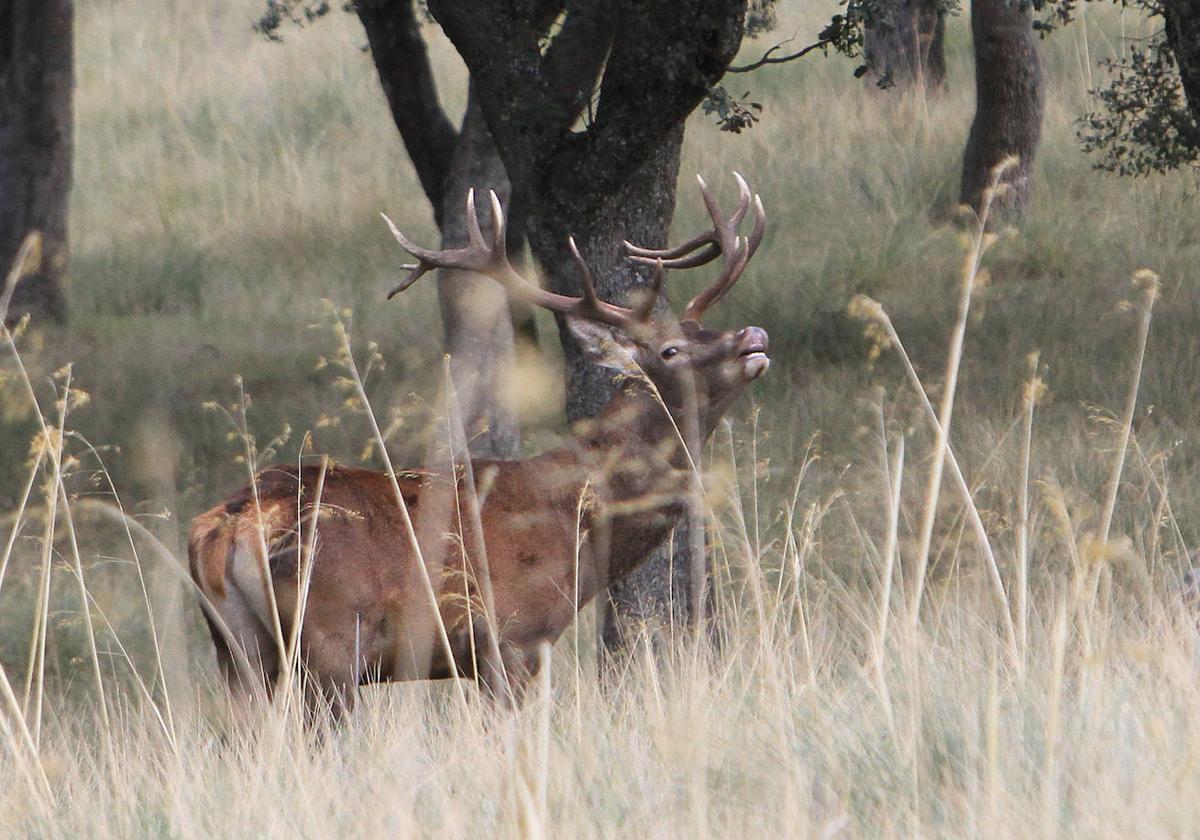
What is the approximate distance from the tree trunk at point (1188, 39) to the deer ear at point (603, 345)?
2335 millimetres

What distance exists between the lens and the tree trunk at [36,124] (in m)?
12.4

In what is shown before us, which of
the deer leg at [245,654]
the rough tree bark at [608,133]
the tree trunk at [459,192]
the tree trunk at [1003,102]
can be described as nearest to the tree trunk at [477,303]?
the tree trunk at [459,192]

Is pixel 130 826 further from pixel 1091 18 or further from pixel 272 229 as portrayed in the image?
pixel 1091 18

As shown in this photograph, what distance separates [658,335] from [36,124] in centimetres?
846

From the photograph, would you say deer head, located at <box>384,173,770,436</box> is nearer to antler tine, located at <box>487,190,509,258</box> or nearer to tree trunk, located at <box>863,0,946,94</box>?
antler tine, located at <box>487,190,509,258</box>

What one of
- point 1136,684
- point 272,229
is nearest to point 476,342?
point 1136,684

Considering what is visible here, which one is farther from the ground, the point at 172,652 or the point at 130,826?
the point at 130,826

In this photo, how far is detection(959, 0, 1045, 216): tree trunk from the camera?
12117mm

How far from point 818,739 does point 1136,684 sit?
0.82 metres

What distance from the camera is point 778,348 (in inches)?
440

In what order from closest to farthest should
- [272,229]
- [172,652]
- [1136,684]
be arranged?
1. [1136,684]
2. [172,652]
3. [272,229]

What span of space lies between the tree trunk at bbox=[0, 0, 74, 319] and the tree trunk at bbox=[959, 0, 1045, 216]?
6.88 m

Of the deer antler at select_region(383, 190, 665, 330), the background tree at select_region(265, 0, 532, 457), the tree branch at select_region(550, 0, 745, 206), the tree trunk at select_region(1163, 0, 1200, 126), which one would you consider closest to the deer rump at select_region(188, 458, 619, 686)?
the deer antler at select_region(383, 190, 665, 330)

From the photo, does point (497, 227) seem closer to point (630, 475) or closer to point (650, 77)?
point (650, 77)
